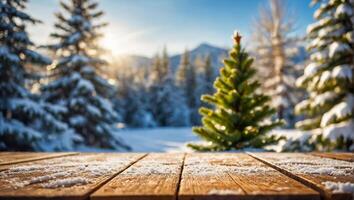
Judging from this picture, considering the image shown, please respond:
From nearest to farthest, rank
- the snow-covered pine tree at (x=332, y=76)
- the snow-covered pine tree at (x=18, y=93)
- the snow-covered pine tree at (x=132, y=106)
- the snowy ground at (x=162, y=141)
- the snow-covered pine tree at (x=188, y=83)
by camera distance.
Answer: the snow-covered pine tree at (x=332, y=76) < the snow-covered pine tree at (x=18, y=93) < the snowy ground at (x=162, y=141) < the snow-covered pine tree at (x=132, y=106) < the snow-covered pine tree at (x=188, y=83)

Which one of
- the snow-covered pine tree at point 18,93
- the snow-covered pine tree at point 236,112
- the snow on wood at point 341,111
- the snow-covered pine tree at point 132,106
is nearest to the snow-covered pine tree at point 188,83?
the snow-covered pine tree at point 132,106

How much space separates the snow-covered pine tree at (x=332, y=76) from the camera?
24.2 feet

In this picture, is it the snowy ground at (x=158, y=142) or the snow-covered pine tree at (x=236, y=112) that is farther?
the snowy ground at (x=158, y=142)

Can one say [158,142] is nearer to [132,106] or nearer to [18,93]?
[18,93]

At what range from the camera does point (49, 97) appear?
618 inches

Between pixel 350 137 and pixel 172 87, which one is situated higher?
pixel 172 87

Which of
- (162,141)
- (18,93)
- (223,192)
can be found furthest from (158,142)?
(223,192)

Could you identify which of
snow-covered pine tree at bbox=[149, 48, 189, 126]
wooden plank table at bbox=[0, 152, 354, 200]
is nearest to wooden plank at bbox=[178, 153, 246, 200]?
wooden plank table at bbox=[0, 152, 354, 200]

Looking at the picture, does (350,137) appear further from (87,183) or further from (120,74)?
(120,74)

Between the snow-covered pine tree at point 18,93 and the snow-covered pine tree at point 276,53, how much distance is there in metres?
16.2

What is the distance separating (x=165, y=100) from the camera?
169 feet

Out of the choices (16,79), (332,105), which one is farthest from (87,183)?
(16,79)

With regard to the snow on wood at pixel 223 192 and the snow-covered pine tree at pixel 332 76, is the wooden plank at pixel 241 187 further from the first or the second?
the snow-covered pine tree at pixel 332 76

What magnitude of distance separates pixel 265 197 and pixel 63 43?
53.2 feet
